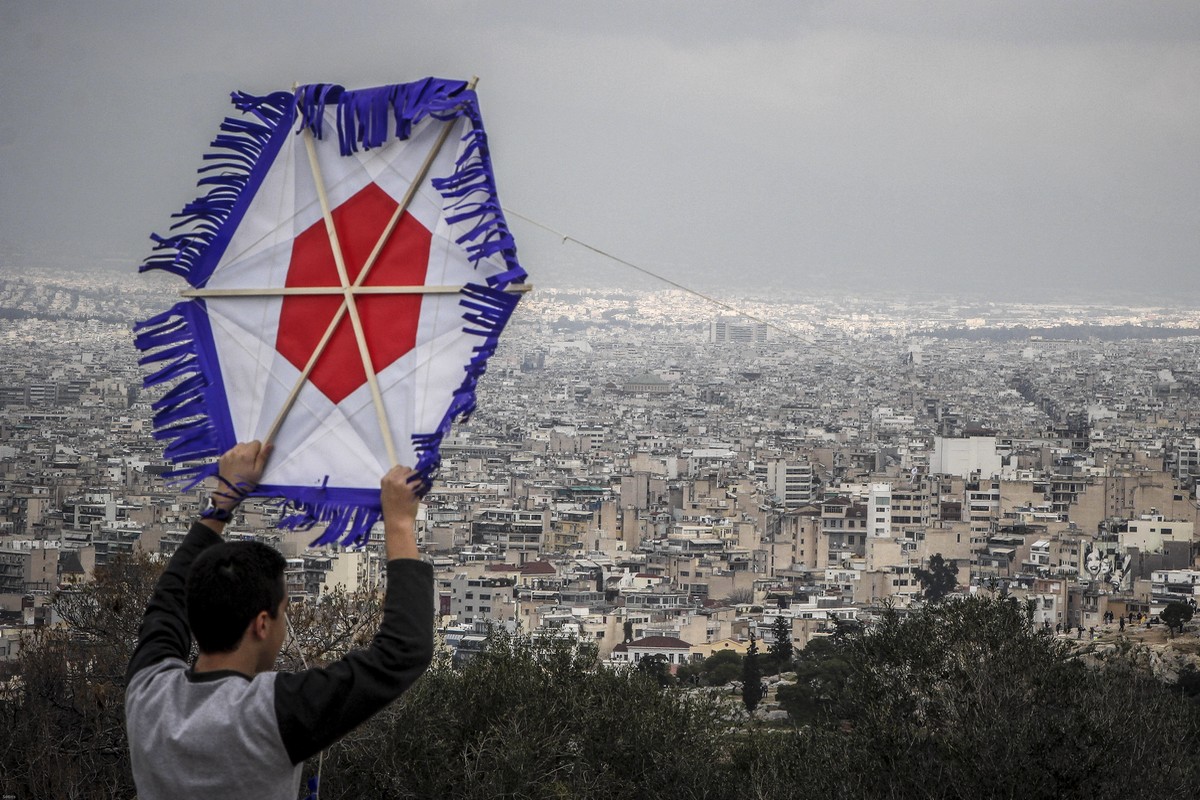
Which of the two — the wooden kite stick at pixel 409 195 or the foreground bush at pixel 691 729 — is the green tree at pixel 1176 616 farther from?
the wooden kite stick at pixel 409 195

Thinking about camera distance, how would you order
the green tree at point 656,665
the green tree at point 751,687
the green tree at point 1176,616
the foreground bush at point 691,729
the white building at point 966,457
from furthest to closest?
the white building at point 966,457 → the green tree at point 1176,616 → the green tree at point 751,687 → the green tree at point 656,665 → the foreground bush at point 691,729

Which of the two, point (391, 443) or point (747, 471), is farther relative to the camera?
point (747, 471)

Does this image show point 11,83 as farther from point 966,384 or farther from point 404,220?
point 404,220

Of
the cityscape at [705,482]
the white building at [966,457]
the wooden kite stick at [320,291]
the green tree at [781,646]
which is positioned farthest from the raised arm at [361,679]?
the white building at [966,457]

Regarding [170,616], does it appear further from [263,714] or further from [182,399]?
[182,399]

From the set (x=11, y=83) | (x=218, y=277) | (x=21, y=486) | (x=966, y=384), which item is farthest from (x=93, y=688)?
(x=966, y=384)

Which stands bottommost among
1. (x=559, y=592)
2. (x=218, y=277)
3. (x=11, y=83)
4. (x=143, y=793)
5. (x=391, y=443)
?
(x=559, y=592)
